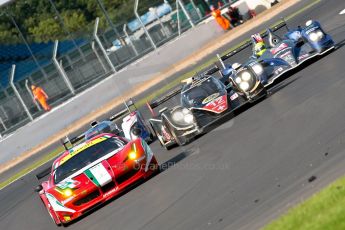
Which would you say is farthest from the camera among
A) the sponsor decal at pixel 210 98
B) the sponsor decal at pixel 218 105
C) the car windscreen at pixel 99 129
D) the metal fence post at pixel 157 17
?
the metal fence post at pixel 157 17

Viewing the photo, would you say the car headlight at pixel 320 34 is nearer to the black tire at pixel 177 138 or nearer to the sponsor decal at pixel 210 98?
the sponsor decal at pixel 210 98

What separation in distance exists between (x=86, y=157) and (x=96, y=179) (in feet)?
3.51

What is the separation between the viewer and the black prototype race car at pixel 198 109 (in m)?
14.6

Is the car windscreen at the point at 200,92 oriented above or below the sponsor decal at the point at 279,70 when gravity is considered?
above

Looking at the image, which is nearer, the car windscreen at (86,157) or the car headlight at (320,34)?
the car windscreen at (86,157)

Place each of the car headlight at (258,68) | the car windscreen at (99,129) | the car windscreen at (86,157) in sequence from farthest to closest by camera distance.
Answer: the car windscreen at (99,129)
the car headlight at (258,68)
the car windscreen at (86,157)

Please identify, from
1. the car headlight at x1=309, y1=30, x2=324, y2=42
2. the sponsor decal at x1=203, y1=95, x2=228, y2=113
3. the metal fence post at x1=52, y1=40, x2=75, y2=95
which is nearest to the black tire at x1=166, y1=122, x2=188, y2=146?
the sponsor decal at x1=203, y1=95, x2=228, y2=113

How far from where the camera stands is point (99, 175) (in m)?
12.5

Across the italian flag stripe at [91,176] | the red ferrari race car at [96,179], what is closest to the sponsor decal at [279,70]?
the red ferrari race car at [96,179]

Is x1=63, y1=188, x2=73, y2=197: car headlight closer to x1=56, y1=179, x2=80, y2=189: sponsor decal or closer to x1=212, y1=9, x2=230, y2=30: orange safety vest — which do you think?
x1=56, y1=179, x2=80, y2=189: sponsor decal

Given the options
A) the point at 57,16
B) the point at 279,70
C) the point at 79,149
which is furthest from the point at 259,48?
the point at 57,16

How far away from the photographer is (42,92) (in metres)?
29.8

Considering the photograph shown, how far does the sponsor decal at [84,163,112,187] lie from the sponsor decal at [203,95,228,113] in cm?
269

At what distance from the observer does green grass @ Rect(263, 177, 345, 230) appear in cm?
624
